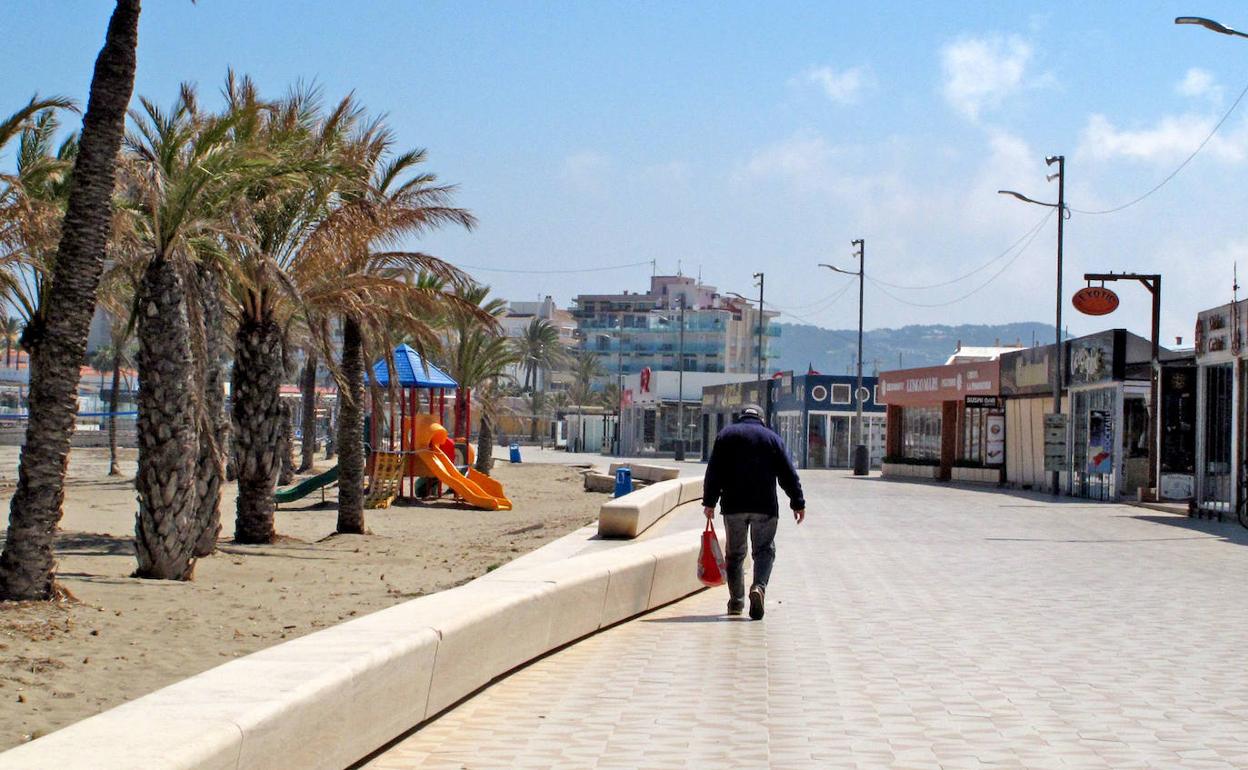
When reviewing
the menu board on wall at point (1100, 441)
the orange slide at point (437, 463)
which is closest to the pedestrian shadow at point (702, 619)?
the orange slide at point (437, 463)

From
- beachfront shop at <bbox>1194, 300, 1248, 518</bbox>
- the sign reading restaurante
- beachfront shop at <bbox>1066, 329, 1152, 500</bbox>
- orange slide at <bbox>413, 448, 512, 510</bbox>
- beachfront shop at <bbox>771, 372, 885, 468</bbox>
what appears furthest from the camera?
beachfront shop at <bbox>771, 372, 885, 468</bbox>

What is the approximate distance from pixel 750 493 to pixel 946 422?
39276 millimetres

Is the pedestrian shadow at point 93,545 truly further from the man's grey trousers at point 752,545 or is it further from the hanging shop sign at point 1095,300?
the hanging shop sign at point 1095,300

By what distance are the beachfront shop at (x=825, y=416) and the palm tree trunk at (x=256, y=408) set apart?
41.7 m

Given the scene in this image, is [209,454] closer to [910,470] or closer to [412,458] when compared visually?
[412,458]

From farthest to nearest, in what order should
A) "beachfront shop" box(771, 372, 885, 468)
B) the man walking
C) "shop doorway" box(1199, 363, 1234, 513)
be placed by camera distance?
"beachfront shop" box(771, 372, 885, 468), "shop doorway" box(1199, 363, 1234, 513), the man walking

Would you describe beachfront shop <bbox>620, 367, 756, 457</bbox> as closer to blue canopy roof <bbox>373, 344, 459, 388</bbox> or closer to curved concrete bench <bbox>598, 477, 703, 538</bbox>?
blue canopy roof <bbox>373, 344, 459, 388</bbox>

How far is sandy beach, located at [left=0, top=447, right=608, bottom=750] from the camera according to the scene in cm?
898

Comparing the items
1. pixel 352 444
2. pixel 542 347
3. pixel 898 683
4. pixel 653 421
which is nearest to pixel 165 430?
pixel 352 444

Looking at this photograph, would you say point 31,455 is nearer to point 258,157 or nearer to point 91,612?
point 91,612

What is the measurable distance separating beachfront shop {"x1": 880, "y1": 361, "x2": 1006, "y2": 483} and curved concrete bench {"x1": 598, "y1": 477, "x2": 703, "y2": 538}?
20.0m

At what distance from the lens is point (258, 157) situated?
16141mm

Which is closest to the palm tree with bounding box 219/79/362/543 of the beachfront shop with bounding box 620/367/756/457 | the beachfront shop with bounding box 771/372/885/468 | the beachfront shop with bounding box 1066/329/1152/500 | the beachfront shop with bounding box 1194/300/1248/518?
the beachfront shop with bounding box 1194/300/1248/518

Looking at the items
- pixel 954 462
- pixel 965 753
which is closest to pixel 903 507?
pixel 954 462
